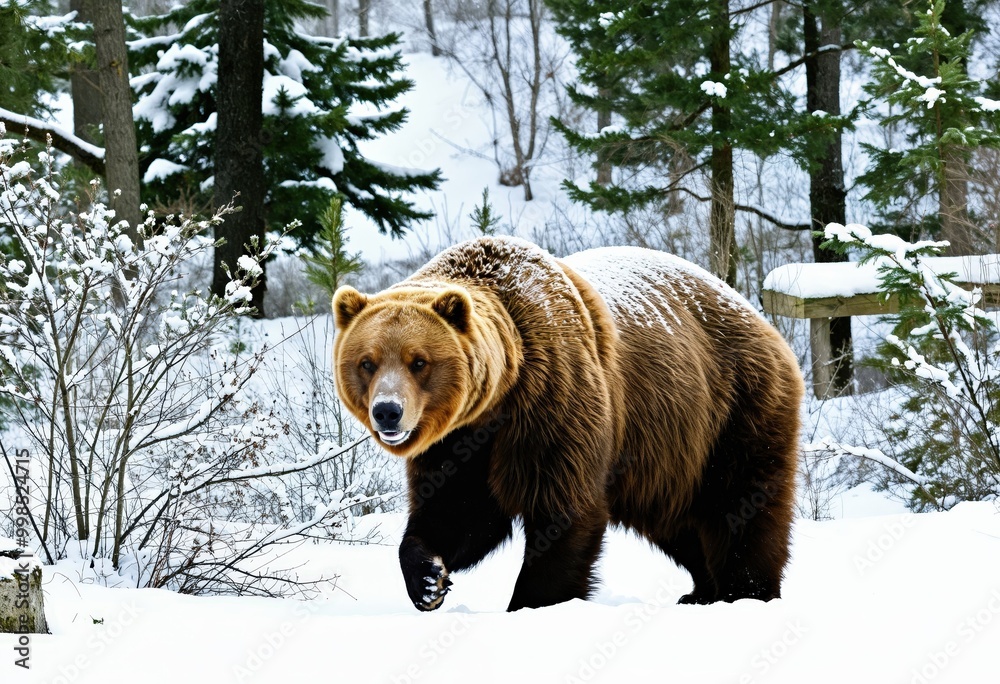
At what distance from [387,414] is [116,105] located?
8701mm

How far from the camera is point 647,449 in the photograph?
175 inches

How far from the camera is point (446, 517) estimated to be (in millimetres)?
4148

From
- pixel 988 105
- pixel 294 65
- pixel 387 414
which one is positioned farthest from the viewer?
pixel 294 65

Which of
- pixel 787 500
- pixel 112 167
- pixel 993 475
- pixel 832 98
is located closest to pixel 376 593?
pixel 787 500

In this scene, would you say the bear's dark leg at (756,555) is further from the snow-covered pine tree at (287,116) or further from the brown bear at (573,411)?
the snow-covered pine tree at (287,116)

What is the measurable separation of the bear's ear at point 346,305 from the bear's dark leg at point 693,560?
1.98 meters

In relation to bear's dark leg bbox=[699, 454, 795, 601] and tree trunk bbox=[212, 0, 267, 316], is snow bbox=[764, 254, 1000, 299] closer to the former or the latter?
tree trunk bbox=[212, 0, 267, 316]

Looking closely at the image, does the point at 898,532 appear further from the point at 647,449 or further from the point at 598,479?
the point at 598,479

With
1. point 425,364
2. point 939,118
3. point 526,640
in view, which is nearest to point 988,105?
point 939,118

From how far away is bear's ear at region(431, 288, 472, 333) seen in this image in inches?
144

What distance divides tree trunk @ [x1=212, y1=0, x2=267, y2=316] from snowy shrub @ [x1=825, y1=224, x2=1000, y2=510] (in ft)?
21.9

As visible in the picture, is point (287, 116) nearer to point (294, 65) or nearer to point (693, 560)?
point (294, 65)

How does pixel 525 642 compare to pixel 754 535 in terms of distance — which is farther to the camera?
pixel 754 535

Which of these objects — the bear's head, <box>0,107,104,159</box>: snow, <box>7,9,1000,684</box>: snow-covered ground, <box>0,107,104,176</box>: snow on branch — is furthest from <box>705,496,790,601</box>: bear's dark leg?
<box>0,107,104,176</box>: snow on branch
